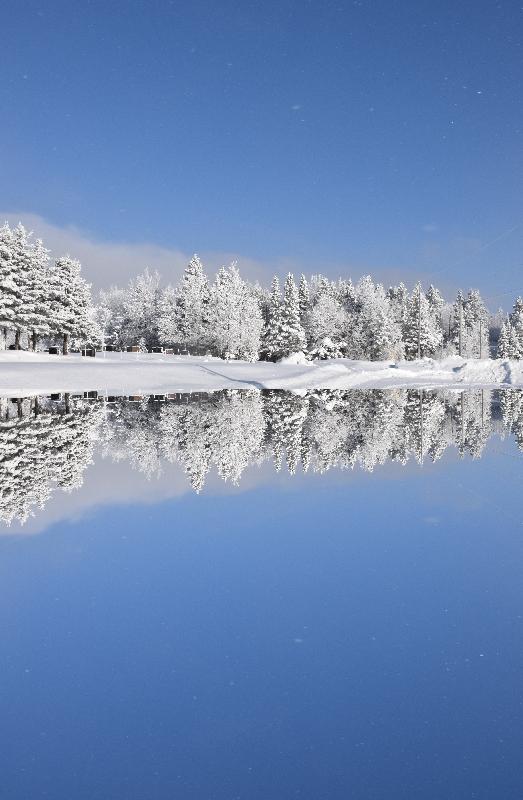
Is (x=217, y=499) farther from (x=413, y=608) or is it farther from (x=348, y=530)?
(x=413, y=608)

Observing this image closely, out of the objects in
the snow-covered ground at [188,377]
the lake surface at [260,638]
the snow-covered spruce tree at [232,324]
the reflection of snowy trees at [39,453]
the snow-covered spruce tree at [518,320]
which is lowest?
the lake surface at [260,638]

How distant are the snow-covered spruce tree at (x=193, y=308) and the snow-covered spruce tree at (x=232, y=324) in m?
1.05

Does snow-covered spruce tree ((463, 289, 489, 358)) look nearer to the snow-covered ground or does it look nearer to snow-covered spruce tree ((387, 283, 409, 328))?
snow-covered spruce tree ((387, 283, 409, 328))

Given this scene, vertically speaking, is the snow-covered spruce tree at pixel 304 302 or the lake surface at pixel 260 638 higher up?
the snow-covered spruce tree at pixel 304 302

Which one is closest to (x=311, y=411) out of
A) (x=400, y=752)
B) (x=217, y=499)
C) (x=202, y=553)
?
(x=217, y=499)

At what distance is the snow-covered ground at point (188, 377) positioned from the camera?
32000 mm

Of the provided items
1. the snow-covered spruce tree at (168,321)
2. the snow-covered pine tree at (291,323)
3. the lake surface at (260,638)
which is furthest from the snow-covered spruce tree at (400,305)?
the lake surface at (260,638)

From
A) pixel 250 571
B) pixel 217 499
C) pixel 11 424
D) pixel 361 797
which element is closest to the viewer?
pixel 361 797

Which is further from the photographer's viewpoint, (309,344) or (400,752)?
(309,344)

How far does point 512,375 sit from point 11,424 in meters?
41.1

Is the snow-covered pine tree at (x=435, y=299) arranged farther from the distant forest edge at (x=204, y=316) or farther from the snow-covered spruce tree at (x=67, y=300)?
the snow-covered spruce tree at (x=67, y=300)

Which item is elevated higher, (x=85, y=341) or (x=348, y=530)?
(x=85, y=341)

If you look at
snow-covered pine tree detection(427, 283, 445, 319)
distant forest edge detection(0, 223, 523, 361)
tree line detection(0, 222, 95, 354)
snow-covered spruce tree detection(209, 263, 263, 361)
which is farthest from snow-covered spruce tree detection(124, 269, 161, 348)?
snow-covered pine tree detection(427, 283, 445, 319)

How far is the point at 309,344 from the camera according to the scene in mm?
85188
